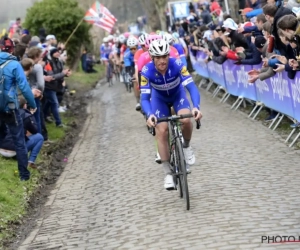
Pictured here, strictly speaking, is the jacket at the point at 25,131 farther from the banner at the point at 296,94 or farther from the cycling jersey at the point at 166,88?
the banner at the point at 296,94

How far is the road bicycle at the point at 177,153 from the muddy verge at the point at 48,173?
77.4 inches

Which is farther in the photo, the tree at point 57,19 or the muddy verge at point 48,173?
the tree at point 57,19

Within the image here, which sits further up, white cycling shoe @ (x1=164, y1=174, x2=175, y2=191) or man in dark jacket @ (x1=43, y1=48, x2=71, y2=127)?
white cycling shoe @ (x1=164, y1=174, x2=175, y2=191)

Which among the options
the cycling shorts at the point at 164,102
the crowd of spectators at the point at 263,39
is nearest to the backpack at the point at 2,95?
the cycling shorts at the point at 164,102

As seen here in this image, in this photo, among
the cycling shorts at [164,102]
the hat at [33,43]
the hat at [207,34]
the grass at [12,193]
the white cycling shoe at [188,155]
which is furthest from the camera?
the hat at [207,34]

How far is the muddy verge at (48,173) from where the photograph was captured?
9352 mm

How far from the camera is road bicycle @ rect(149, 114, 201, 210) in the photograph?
8.98 metres

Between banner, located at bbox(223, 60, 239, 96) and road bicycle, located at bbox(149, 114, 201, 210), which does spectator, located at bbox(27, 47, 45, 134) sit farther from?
banner, located at bbox(223, 60, 239, 96)

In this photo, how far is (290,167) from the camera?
10.9 metres

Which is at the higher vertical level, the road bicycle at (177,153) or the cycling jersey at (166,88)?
the cycling jersey at (166,88)

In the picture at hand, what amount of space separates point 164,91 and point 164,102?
201 mm

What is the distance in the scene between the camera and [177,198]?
9719 millimetres

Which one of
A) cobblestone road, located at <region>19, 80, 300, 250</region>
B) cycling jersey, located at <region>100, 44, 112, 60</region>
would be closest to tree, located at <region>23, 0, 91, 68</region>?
cycling jersey, located at <region>100, 44, 112, 60</region>

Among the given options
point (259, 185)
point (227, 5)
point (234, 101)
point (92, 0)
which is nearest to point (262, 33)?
point (234, 101)
